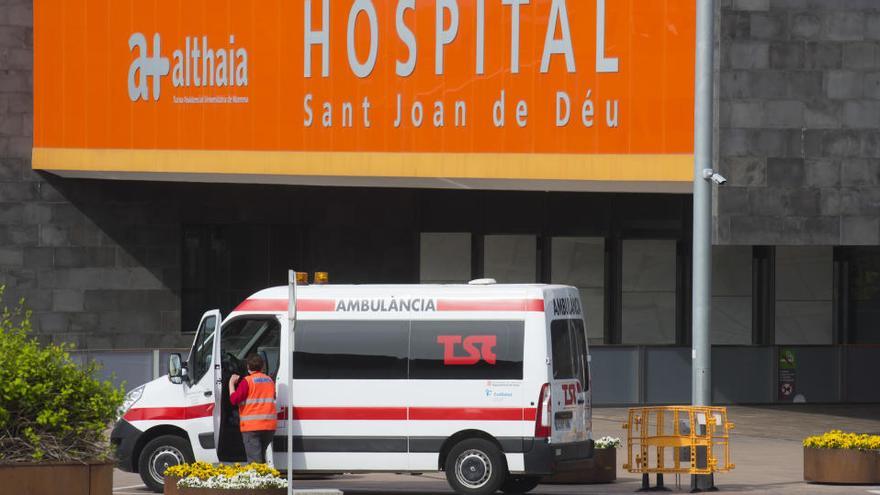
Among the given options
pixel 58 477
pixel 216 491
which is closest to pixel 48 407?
pixel 58 477

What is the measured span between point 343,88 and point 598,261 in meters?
7.50

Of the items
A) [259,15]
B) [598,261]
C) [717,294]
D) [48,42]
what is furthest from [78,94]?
[717,294]

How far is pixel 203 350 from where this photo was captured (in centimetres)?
1944

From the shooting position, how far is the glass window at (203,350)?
19312mm

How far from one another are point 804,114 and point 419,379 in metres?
10.8

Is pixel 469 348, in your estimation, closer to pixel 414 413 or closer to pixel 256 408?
pixel 414 413

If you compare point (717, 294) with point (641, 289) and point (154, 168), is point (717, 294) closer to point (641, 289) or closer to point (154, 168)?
point (641, 289)

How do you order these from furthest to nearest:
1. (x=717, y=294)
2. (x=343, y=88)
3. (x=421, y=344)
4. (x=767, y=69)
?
(x=717, y=294)
(x=343, y=88)
(x=767, y=69)
(x=421, y=344)

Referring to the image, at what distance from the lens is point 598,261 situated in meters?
33.7

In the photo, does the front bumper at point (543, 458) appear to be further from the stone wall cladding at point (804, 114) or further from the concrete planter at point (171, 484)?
the stone wall cladding at point (804, 114)

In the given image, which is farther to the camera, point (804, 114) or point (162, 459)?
point (804, 114)

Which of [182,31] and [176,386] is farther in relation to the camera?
[182,31]

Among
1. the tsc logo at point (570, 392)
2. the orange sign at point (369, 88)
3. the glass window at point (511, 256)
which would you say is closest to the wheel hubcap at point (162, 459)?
the tsc logo at point (570, 392)

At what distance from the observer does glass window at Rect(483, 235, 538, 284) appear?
33656mm
